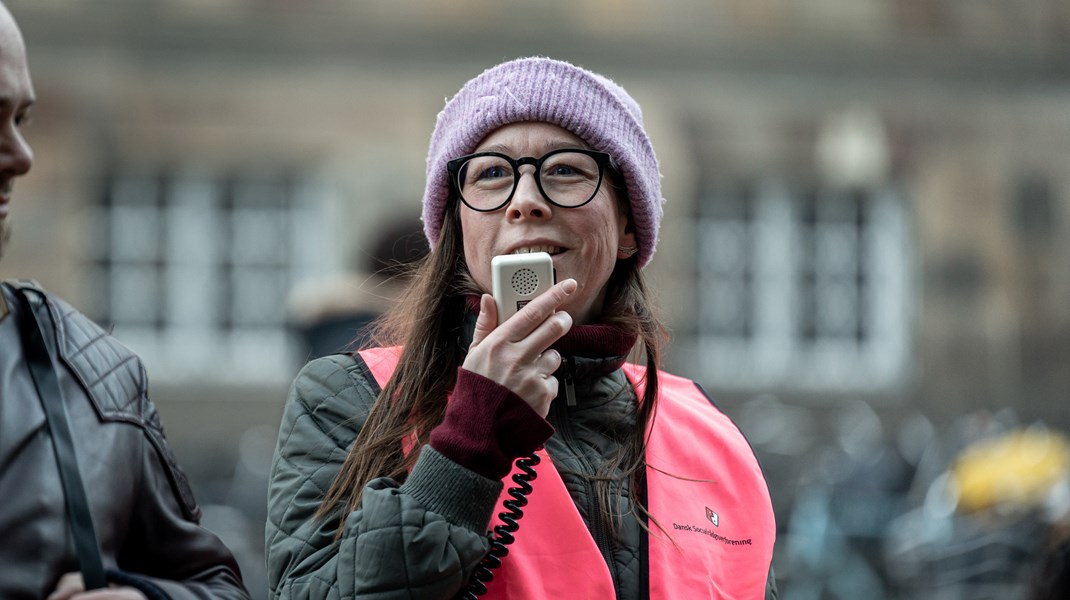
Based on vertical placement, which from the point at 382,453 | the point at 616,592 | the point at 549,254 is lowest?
the point at 616,592

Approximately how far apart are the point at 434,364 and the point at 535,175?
36 centimetres

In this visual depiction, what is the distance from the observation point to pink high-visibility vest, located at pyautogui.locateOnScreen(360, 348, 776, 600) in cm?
244

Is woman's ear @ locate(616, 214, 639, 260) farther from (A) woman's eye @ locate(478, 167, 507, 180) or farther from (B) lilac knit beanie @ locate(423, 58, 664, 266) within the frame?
(A) woman's eye @ locate(478, 167, 507, 180)

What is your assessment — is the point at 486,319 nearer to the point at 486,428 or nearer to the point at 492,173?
the point at 486,428

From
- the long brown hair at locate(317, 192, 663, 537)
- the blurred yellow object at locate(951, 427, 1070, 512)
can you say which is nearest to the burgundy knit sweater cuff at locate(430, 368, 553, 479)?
the long brown hair at locate(317, 192, 663, 537)

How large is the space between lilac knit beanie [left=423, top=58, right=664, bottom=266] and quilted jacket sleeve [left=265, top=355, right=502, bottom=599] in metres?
0.57

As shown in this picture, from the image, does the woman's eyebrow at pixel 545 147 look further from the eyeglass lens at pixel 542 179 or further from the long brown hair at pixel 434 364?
the long brown hair at pixel 434 364

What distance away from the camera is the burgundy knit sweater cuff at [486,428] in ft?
7.68

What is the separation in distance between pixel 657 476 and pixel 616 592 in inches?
9.9

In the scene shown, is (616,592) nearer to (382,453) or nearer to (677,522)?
(677,522)

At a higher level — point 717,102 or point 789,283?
point 717,102

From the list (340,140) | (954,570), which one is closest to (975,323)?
(340,140)

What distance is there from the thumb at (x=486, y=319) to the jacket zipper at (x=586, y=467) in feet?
0.86

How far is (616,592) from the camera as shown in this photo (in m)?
2.49
